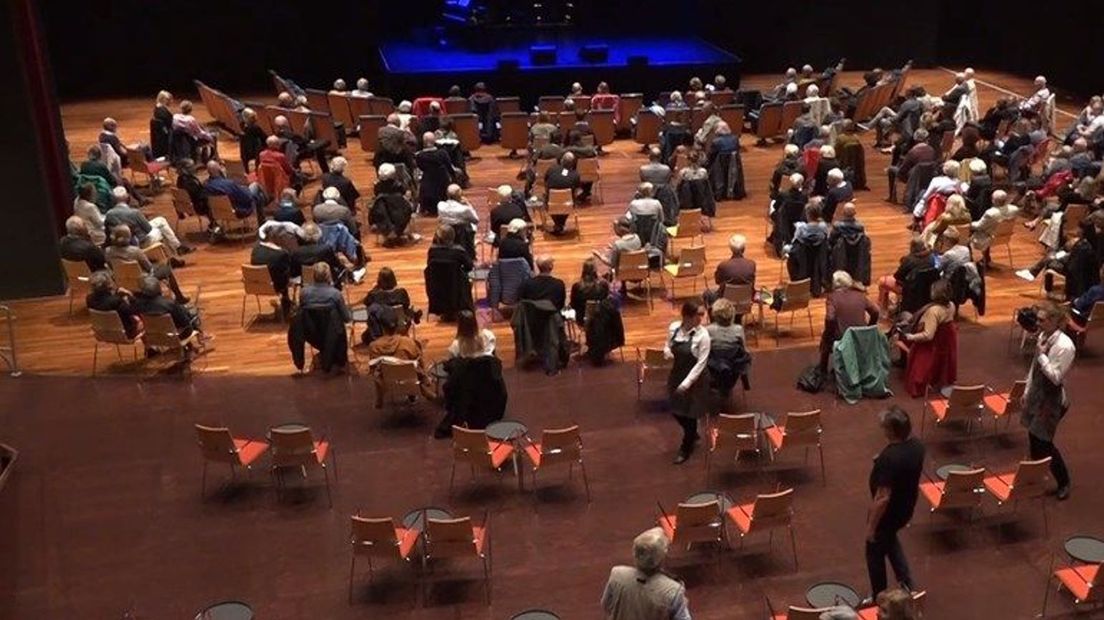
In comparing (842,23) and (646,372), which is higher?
(842,23)

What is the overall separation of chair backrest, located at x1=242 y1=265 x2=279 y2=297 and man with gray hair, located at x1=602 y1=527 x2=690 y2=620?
7.33 meters

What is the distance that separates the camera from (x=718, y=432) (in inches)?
385

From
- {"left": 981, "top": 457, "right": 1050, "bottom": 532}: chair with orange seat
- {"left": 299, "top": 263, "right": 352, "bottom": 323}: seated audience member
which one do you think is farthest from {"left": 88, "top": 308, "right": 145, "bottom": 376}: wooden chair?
{"left": 981, "top": 457, "right": 1050, "bottom": 532}: chair with orange seat

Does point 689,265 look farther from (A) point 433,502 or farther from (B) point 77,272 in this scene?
(B) point 77,272

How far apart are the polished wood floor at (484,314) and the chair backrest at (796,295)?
0.48 metres

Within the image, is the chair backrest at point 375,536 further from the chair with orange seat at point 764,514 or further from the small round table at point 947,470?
the small round table at point 947,470

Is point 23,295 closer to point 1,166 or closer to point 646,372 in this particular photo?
point 1,166

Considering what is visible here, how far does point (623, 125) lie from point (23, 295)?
1025 cm

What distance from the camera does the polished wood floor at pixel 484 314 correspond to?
12.7 metres

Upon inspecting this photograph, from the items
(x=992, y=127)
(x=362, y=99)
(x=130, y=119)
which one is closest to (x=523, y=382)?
(x=362, y=99)

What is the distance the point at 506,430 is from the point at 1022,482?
4.06 metres

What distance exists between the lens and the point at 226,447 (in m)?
9.61

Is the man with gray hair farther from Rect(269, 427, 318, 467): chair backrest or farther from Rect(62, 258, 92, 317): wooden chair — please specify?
Rect(62, 258, 92, 317): wooden chair

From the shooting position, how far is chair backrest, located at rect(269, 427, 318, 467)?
9.58 meters
